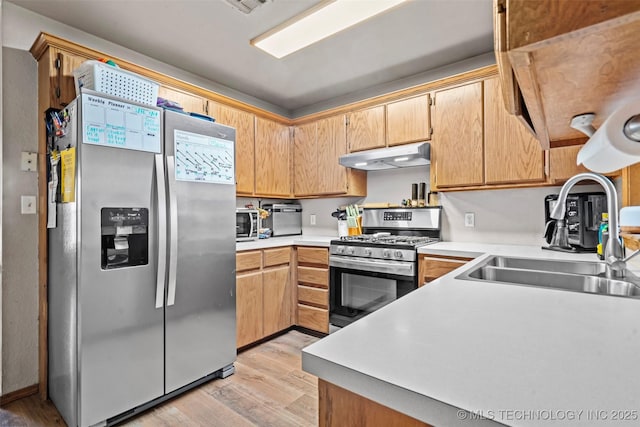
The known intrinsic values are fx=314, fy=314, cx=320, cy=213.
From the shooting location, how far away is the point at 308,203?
3748mm

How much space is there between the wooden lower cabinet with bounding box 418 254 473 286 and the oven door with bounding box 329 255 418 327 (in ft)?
0.18

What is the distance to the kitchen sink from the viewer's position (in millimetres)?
1056

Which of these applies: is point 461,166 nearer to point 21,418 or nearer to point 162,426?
point 162,426

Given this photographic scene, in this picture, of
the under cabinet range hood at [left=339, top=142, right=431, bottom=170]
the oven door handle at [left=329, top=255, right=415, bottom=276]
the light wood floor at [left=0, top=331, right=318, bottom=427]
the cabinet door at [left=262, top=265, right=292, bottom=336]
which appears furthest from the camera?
the cabinet door at [left=262, top=265, right=292, bottom=336]

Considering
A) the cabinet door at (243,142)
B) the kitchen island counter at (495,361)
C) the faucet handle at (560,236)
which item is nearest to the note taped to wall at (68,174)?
the cabinet door at (243,142)

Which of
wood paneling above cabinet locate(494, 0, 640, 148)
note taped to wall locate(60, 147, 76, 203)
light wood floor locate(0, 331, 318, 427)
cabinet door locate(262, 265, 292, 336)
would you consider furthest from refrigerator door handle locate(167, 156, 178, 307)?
wood paneling above cabinet locate(494, 0, 640, 148)

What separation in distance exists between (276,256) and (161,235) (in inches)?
46.6

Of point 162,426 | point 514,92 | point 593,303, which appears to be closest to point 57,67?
point 162,426

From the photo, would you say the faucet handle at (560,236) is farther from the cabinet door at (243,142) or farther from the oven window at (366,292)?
the cabinet door at (243,142)

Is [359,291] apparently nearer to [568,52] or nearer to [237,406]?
[237,406]

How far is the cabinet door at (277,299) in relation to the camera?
277 centimetres

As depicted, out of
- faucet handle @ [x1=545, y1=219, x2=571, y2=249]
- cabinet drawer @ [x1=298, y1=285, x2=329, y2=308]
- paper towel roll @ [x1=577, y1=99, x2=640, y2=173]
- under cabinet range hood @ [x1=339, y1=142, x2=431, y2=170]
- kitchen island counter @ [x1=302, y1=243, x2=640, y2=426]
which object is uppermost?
under cabinet range hood @ [x1=339, y1=142, x2=431, y2=170]

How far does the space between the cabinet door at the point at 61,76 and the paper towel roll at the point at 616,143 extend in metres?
2.60

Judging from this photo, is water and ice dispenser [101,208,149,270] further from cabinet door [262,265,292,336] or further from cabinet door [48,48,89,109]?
cabinet door [262,265,292,336]
